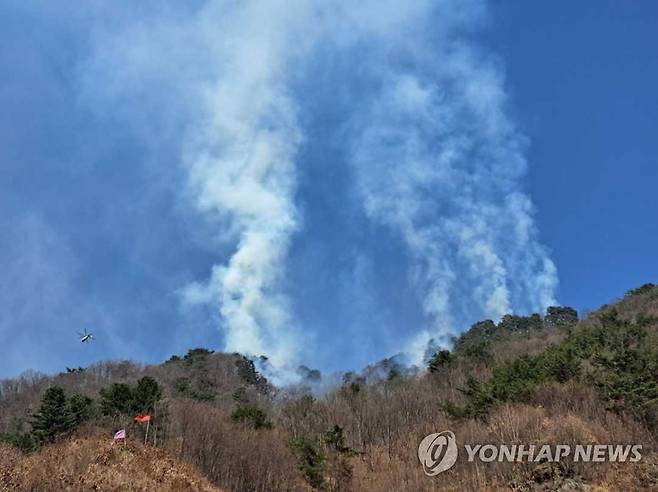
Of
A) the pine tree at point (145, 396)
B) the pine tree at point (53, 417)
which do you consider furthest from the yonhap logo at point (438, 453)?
the pine tree at point (53, 417)

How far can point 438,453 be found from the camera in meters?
19.5

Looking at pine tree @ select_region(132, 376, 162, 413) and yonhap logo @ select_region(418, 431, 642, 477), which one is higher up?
pine tree @ select_region(132, 376, 162, 413)

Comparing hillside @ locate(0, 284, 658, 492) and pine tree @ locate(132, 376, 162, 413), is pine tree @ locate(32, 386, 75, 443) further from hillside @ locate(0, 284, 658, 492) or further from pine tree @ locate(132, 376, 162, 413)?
pine tree @ locate(132, 376, 162, 413)

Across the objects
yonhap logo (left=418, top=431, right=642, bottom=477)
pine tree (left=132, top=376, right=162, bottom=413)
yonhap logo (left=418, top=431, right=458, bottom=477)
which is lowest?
yonhap logo (left=418, top=431, right=642, bottom=477)

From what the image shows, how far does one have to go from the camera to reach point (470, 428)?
65.8 feet

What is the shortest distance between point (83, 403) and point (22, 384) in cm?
5380

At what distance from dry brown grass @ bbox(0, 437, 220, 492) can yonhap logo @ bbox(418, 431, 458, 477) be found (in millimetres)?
7221

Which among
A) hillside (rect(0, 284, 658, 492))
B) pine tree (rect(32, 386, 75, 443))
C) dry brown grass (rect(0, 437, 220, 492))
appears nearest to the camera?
→ dry brown grass (rect(0, 437, 220, 492))

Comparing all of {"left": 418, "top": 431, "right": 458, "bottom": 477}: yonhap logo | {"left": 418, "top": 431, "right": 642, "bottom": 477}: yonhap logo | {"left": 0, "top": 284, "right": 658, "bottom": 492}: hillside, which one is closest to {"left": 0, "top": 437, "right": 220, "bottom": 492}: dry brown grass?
{"left": 0, "top": 284, "right": 658, "bottom": 492}: hillside

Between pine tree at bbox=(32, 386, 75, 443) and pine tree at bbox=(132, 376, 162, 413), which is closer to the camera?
pine tree at bbox=(132, 376, 162, 413)

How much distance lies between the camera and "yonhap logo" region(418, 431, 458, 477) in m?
18.0

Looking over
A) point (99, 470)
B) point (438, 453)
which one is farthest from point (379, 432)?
point (99, 470)

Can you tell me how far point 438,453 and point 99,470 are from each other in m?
11.2

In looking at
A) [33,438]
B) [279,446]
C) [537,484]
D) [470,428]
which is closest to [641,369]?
[470,428]
